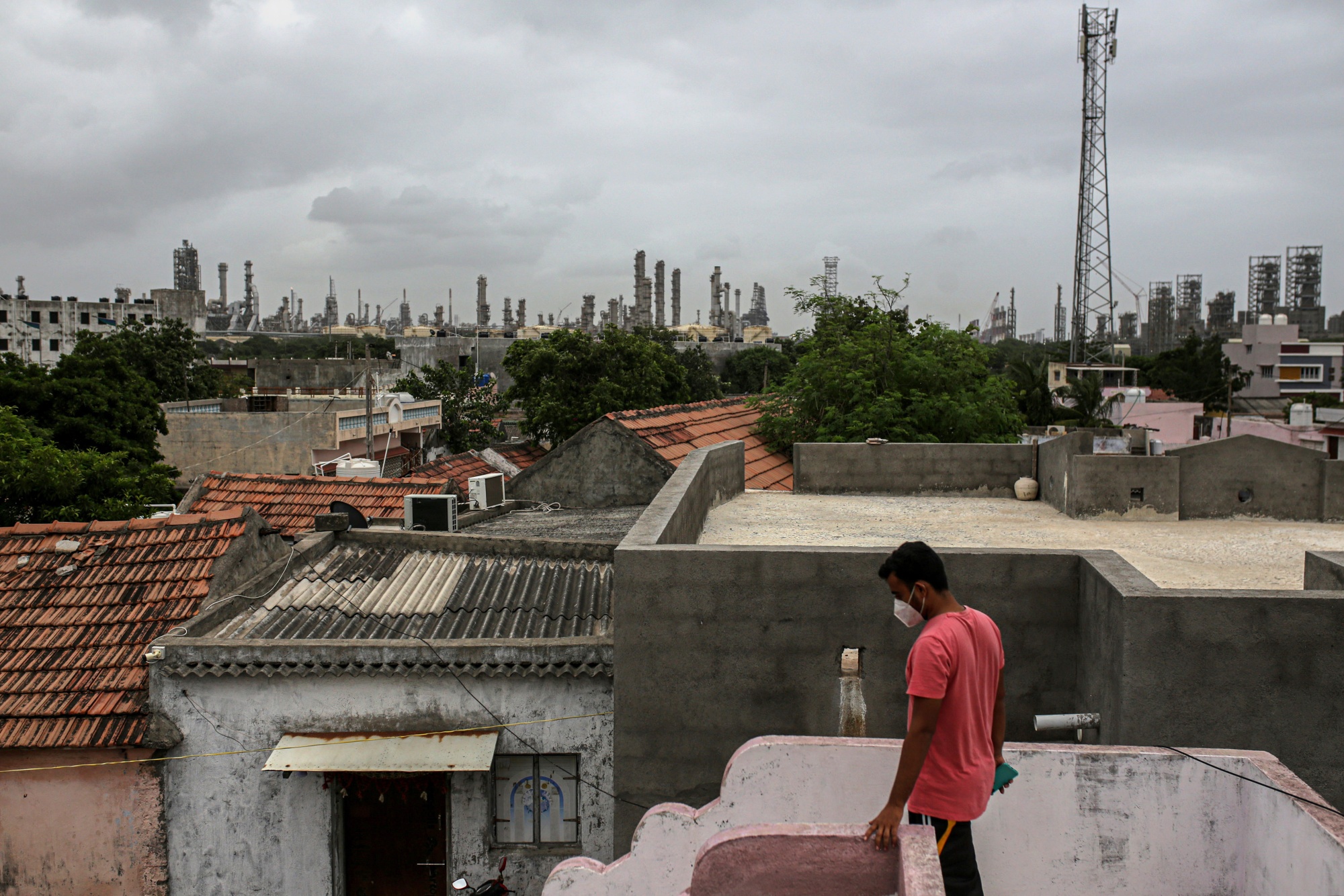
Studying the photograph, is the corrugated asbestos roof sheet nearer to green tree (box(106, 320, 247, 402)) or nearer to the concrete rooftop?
the concrete rooftop

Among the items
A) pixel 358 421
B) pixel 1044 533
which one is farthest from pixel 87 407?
pixel 1044 533

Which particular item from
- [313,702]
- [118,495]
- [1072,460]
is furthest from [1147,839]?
[118,495]

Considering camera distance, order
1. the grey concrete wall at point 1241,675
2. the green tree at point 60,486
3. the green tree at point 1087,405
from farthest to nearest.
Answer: the green tree at point 1087,405 → the green tree at point 60,486 → the grey concrete wall at point 1241,675

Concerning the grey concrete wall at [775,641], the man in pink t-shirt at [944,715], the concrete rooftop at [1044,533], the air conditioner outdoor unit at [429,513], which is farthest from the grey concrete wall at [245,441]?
the man in pink t-shirt at [944,715]

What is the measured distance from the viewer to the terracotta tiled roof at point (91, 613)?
7.69 metres

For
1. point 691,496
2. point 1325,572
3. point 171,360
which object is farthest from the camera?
point 171,360

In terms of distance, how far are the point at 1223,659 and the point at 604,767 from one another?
4.54m

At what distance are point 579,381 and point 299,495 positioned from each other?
56.2 feet

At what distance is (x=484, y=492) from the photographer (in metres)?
14.9

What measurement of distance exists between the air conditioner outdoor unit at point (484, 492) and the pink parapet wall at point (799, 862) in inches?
448

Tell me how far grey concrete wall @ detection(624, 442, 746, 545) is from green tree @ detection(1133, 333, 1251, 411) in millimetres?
60025

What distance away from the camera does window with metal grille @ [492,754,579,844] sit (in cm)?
787

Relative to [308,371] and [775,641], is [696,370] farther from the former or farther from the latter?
[775,641]

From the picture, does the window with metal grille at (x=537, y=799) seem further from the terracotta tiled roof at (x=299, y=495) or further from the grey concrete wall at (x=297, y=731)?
the terracotta tiled roof at (x=299, y=495)
